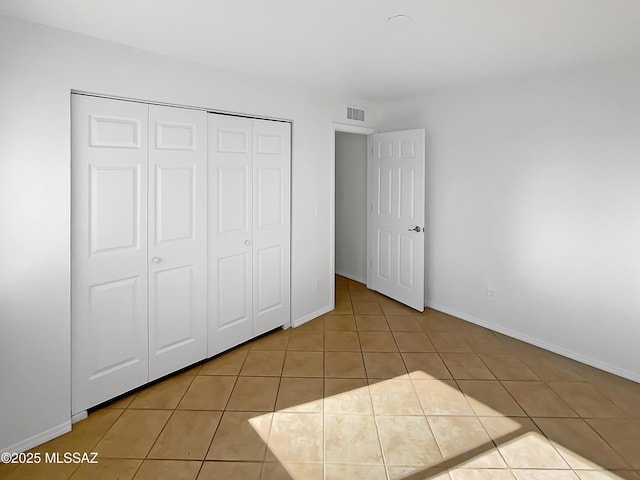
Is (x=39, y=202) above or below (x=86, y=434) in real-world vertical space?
above

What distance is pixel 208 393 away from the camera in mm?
2693

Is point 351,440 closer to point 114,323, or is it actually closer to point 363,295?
point 114,323

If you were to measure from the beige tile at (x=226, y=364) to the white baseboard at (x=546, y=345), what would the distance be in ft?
7.44

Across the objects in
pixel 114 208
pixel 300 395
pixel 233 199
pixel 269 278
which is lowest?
pixel 300 395

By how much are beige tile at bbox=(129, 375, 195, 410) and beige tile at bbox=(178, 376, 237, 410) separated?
0.16ft

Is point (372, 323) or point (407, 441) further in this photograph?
point (372, 323)

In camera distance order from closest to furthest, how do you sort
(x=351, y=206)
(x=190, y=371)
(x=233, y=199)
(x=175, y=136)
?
(x=175, y=136) < (x=190, y=371) < (x=233, y=199) < (x=351, y=206)

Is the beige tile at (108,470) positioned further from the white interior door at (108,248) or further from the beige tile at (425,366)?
the beige tile at (425,366)

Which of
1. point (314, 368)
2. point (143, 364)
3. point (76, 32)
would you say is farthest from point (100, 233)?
point (314, 368)

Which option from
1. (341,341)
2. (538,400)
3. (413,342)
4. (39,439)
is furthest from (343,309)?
(39,439)

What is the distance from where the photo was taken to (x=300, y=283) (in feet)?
12.9

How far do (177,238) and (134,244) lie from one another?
1.05 feet

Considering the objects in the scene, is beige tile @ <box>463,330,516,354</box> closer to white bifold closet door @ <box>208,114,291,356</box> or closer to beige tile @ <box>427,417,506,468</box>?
beige tile @ <box>427,417,506,468</box>

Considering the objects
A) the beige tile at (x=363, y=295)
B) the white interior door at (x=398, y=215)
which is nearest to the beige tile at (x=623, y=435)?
the white interior door at (x=398, y=215)
